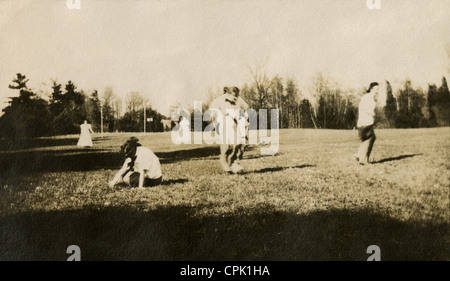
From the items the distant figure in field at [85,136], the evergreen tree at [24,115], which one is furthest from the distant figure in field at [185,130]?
the evergreen tree at [24,115]

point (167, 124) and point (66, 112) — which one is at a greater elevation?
point (66, 112)

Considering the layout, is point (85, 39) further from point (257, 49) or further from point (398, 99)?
point (398, 99)

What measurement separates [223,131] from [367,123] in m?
1.79

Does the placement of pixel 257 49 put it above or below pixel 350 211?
above

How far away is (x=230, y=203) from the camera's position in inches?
138

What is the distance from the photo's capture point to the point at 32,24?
12.0ft

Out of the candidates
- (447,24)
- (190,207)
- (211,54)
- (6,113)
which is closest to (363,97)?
(447,24)

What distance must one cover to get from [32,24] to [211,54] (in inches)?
84.9

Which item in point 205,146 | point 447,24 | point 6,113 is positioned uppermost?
point 447,24
